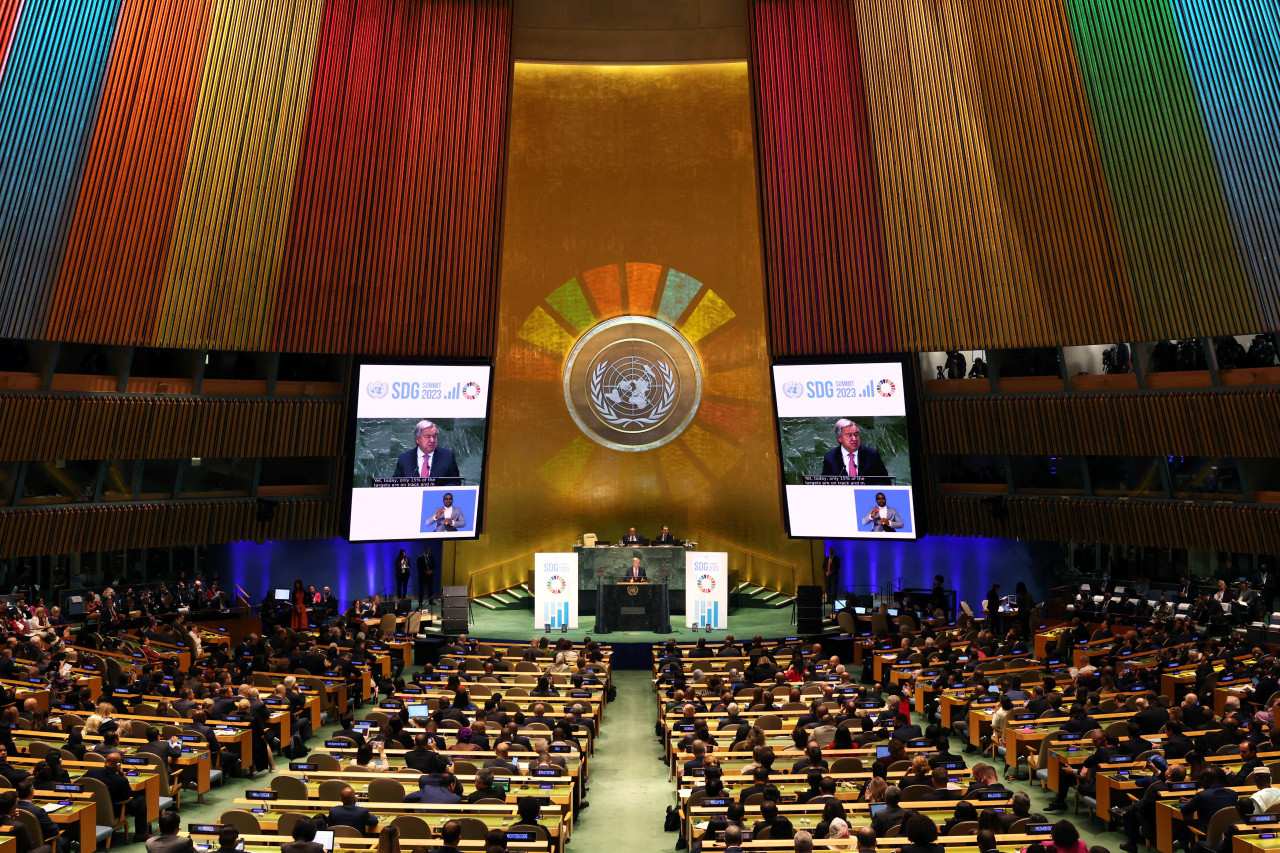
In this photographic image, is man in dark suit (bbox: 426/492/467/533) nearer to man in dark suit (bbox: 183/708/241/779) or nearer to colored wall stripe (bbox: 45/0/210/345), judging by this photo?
colored wall stripe (bbox: 45/0/210/345)

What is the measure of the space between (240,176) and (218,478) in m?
6.10

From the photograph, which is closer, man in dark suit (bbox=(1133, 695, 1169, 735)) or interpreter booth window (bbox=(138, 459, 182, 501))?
man in dark suit (bbox=(1133, 695, 1169, 735))

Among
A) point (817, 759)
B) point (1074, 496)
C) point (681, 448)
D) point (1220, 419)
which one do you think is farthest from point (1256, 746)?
point (681, 448)

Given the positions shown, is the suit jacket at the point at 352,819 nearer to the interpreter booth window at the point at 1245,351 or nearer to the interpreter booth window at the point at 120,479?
the interpreter booth window at the point at 120,479

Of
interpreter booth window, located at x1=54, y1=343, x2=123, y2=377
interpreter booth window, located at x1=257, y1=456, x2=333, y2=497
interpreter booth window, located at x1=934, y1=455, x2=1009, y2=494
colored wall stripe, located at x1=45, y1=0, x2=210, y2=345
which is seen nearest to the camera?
colored wall stripe, located at x1=45, y1=0, x2=210, y2=345

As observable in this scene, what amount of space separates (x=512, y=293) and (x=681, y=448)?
17.1ft

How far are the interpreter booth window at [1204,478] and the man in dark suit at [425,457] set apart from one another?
515 inches

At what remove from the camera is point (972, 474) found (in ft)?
74.3

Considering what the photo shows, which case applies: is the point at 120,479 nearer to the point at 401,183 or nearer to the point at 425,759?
the point at 401,183

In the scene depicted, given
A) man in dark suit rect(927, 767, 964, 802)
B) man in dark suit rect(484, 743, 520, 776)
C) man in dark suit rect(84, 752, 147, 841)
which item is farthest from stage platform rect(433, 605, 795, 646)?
man in dark suit rect(927, 767, 964, 802)

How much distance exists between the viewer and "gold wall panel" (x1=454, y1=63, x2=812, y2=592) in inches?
1000

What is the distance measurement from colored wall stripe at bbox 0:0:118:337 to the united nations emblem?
1125 cm

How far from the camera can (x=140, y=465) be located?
20.4 meters

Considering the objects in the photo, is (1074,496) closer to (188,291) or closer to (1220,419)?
(1220,419)
